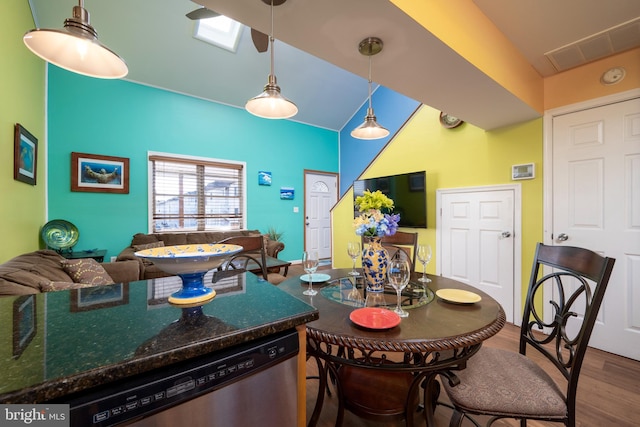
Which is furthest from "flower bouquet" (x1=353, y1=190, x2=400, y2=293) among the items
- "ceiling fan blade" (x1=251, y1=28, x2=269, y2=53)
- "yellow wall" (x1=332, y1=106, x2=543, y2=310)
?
"yellow wall" (x1=332, y1=106, x2=543, y2=310)

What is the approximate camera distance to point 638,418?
1382mm

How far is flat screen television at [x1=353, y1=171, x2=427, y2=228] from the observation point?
315 centimetres

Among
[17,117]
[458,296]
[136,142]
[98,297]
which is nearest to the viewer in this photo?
[98,297]

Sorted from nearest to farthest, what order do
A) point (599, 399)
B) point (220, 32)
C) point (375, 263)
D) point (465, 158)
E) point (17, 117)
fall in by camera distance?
point (375, 263)
point (599, 399)
point (17, 117)
point (465, 158)
point (220, 32)

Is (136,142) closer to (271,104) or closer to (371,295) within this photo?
(271,104)

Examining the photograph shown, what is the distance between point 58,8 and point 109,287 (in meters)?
3.91

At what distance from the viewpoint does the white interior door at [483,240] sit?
8.42 feet

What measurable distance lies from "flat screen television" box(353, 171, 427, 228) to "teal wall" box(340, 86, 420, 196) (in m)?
1.48

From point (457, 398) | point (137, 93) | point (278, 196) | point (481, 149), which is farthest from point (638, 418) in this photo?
point (137, 93)

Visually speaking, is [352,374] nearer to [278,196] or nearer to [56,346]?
[56,346]

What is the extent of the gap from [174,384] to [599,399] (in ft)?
7.87

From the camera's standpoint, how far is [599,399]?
1.53 metres

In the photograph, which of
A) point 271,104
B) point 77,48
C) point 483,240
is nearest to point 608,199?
point 483,240

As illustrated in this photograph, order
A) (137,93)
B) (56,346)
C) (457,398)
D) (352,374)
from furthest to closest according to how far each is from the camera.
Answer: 1. (137,93)
2. (352,374)
3. (457,398)
4. (56,346)
